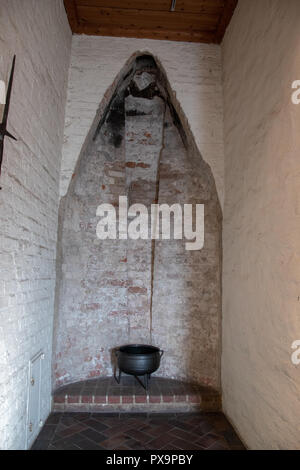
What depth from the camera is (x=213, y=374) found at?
3.53 m

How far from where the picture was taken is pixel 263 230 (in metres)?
2.38

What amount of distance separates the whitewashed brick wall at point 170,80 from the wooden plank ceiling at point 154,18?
0.09m

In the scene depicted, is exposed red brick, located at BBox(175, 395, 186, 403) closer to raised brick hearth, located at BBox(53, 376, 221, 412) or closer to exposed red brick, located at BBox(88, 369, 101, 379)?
raised brick hearth, located at BBox(53, 376, 221, 412)

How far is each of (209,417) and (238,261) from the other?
5.09 ft

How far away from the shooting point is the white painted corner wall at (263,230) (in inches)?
77.3

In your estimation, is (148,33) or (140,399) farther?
(148,33)

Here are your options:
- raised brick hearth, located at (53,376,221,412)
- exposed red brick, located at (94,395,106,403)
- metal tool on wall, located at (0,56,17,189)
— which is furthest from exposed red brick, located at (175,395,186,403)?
metal tool on wall, located at (0,56,17,189)

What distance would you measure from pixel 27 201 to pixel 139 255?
6.60ft

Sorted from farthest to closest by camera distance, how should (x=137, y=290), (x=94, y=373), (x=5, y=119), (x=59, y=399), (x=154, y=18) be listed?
1. (x=137, y=290)
2. (x=94, y=373)
3. (x=154, y=18)
4. (x=59, y=399)
5. (x=5, y=119)

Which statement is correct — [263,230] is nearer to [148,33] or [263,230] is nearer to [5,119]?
[5,119]

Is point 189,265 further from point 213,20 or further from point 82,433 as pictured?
point 213,20

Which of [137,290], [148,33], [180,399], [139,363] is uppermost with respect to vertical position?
[148,33]

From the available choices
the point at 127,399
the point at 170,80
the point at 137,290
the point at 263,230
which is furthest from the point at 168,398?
the point at 170,80

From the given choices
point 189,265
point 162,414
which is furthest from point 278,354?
point 189,265
